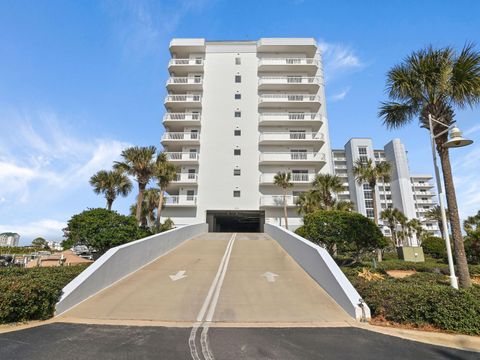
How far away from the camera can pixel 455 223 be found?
31.3 ft

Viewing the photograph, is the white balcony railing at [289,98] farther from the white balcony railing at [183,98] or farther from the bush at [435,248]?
the bush at [435,248]

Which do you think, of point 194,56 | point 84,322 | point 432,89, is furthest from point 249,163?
point 84,322

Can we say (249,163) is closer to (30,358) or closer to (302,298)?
(302,298)

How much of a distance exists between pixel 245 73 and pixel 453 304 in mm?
36838

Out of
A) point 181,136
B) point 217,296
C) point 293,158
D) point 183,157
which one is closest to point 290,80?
point 293,158

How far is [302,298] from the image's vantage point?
8016 millimetres

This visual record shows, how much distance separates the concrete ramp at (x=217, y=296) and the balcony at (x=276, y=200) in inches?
750

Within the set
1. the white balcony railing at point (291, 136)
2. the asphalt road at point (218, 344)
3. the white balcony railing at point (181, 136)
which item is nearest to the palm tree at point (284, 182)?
the white balcony railing at point (291, 136)

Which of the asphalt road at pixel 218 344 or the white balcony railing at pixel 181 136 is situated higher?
the white balcony railing at pixel 181 136

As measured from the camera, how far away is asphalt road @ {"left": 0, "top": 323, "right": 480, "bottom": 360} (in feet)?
14.5

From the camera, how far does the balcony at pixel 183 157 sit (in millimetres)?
33500

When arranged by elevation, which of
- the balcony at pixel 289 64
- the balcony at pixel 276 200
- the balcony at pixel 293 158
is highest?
the balcony at pixel 289 64

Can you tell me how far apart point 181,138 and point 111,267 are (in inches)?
1057

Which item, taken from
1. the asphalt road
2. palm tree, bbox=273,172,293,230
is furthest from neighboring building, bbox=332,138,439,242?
the asphalt road
